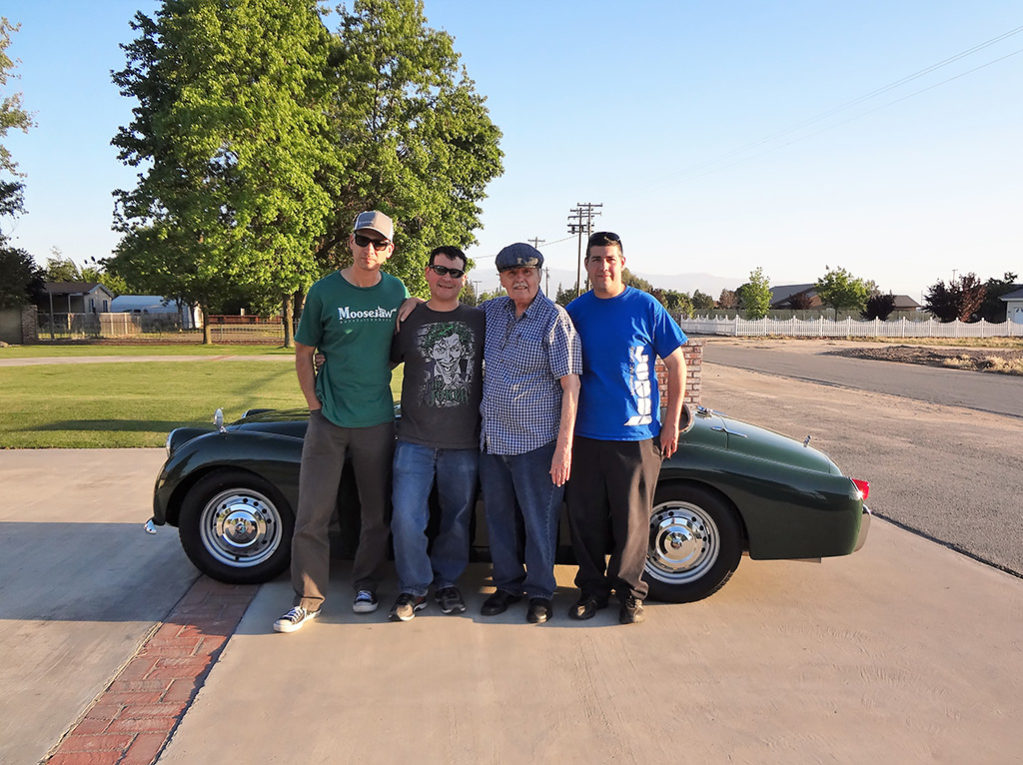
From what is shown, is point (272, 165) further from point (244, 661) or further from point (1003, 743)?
point (1003, 743)

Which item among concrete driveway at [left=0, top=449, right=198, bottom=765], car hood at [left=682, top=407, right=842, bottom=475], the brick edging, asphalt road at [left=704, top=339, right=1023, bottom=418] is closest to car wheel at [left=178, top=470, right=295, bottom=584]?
the brick edging

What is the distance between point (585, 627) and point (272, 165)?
2396cm

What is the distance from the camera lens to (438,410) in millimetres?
3682

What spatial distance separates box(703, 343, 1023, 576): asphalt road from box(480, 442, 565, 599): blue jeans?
315cm

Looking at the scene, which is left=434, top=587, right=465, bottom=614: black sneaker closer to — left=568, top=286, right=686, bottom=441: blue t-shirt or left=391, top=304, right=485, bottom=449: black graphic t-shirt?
left=391, top=304, right=485, bottom=449: black graphic t-shirt

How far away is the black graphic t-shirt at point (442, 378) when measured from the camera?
3.68 meters

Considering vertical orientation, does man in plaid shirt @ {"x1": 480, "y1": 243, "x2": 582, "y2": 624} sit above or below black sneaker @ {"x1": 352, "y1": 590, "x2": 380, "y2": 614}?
above

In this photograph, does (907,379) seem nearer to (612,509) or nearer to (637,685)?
(612,509)

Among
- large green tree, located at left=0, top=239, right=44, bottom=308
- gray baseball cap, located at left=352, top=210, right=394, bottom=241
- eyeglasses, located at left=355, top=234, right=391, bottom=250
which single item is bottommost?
eyeglasses, located at left=355, top=234, right=391, bottom=250

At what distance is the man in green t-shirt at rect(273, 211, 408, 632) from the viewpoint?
3.68 m

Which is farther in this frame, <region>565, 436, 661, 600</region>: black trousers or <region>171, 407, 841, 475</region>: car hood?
<region>171, 407, 841, 475</region>: car hood

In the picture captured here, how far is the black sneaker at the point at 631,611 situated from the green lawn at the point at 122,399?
664cm

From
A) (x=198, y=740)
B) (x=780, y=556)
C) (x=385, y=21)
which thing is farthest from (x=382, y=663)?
(x=385, y=21)

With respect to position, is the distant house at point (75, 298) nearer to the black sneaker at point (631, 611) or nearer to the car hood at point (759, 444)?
the car hood at point (759, 444)
